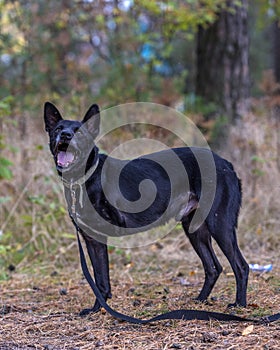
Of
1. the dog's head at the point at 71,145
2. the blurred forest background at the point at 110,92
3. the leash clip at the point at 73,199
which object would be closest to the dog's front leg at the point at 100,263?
the leash clip at the point at 73,199

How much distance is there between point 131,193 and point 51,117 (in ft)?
2.76

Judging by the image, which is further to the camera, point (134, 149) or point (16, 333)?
point (134, 149)

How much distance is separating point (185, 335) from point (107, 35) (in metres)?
9.57

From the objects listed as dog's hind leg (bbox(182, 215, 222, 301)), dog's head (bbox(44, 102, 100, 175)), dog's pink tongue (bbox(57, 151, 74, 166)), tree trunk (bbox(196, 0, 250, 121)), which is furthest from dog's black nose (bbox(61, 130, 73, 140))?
tree trunk (bbox(196, 0, 250, 121))

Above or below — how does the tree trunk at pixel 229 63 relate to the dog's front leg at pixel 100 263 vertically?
above

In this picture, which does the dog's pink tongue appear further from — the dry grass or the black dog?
the dry grass

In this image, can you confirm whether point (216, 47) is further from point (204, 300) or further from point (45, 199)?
point (204, 300)

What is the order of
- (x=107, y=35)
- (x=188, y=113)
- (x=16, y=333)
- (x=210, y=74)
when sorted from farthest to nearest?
(x=107, y=35), (x=210, y=74), (x=188, y=113), (x=16, y=333)

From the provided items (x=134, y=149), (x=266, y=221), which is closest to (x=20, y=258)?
(x=134, y=149)

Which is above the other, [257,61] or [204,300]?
[257,61]

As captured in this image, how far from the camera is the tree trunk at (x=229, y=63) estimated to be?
940cm

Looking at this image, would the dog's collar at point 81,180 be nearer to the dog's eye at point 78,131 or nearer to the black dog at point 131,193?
the black dog at point 131,193

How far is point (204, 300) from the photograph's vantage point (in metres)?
4.39

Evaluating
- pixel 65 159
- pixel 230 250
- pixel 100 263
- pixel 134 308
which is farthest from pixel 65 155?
pixel 230 250
